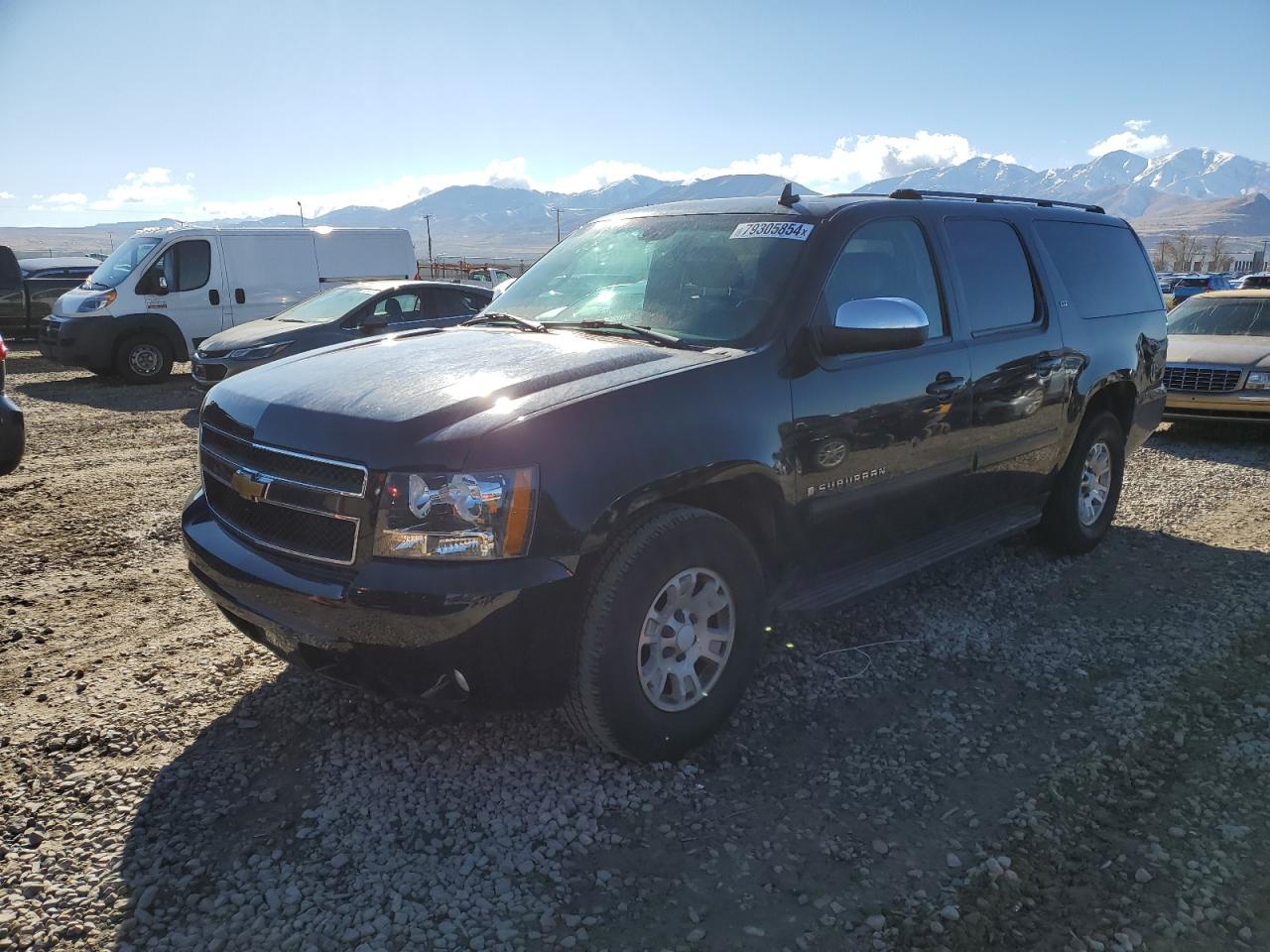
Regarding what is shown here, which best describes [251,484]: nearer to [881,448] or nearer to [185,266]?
[881,448]

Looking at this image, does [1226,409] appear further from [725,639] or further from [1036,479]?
[725,639]

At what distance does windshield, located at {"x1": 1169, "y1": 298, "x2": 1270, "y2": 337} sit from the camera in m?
10.1

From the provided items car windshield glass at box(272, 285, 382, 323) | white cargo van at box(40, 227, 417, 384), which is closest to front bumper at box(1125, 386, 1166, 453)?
car windshield glass at box(272, 285, 382, 323)

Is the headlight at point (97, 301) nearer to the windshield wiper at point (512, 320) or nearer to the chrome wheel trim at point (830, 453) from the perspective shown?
the windshield wiper at point (512, 320)

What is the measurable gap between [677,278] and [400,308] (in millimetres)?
7989

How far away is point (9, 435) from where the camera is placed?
5.04m

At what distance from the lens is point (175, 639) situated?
13.4ft

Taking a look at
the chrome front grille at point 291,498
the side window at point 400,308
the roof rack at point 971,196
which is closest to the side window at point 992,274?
the roof rack at point 971,196

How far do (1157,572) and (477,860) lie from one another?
4464 millimetres

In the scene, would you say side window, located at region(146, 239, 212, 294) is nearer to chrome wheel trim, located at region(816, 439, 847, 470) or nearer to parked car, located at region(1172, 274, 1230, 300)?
chrome wheel trim, located at region(816, 439, 847, 470)

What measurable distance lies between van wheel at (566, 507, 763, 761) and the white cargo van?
39.4ft

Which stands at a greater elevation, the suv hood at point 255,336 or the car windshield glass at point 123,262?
the car windshield glass at point 123,262

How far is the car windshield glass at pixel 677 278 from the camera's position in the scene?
354 cm

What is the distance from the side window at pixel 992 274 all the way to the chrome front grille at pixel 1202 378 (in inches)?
218
